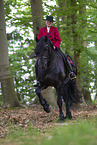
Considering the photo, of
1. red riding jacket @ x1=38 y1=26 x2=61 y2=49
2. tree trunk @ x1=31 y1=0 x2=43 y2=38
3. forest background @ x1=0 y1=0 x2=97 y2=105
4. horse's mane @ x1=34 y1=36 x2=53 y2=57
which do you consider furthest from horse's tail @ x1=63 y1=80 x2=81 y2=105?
tree trunk @ x1=31 y1=0 x2=43 y2=38

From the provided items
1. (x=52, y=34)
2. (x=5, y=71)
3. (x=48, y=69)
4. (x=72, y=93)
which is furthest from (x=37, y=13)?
(x=48, y=69)

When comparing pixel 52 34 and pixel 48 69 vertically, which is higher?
pixel 52 34

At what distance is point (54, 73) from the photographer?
27.6 ft

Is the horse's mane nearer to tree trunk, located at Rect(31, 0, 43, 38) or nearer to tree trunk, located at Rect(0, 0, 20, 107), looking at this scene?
tree trunk, located at Rect(0, 0, 20, 107)

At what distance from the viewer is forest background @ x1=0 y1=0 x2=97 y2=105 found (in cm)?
1543

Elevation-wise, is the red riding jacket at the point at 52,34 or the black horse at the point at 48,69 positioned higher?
the red riding jacket at the point at 52,34

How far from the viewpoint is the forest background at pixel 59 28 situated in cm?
1543

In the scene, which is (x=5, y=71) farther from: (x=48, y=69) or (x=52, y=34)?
(x=48, y=69)

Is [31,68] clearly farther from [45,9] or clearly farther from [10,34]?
[45,9]

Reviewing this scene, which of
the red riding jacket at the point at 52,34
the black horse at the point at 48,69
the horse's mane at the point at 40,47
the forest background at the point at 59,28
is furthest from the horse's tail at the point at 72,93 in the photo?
the forest background at the point at 59,28

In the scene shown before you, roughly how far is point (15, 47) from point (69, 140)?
18.0 metres

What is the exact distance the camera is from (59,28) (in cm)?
1769

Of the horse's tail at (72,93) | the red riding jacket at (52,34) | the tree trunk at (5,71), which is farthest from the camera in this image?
the tree trunk at (5,71)

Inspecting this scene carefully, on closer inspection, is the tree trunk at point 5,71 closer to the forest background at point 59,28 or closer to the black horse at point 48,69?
the forest background at point 59,28
